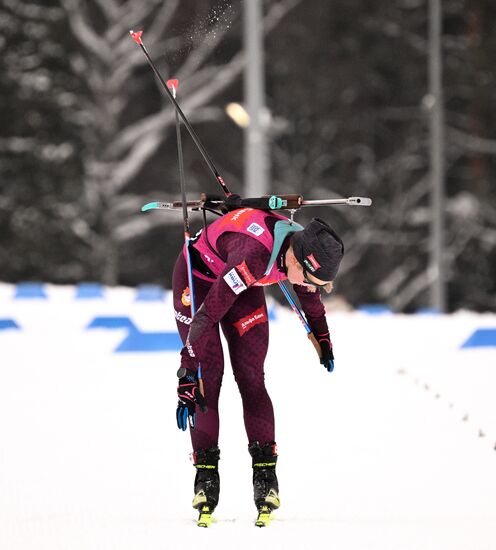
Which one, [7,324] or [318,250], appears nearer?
[318,250]

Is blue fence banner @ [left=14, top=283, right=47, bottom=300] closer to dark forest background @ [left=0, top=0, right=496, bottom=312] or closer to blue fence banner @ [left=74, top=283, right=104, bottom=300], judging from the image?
blue fence banner @ [left=74, top=283, right=104, bottom=300]

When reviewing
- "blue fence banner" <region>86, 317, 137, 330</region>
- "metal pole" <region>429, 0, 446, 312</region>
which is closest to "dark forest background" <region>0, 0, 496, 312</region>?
"metal pole" <region>429, 0, 446, 312</region>

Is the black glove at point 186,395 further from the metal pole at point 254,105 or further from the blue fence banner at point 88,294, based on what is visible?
the blue fence banner at point 88,294

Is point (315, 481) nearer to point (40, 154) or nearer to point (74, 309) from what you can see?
point (74, 309)

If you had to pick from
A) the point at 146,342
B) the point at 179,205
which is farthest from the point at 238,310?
the point at 146,342

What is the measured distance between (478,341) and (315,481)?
485 centimetres

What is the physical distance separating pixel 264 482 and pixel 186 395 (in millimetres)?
565

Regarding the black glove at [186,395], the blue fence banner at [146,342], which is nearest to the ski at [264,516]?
the black glove at [186,395]

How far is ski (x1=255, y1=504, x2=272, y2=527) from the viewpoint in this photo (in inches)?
190

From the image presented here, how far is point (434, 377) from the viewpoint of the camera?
8.48 metres

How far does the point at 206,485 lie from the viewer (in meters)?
4.96

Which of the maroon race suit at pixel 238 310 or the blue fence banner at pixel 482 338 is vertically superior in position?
the blue fence banner at pixel 482 338

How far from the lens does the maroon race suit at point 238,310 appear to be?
4.85 m

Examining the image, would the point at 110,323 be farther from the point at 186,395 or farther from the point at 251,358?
the point at 186,395
